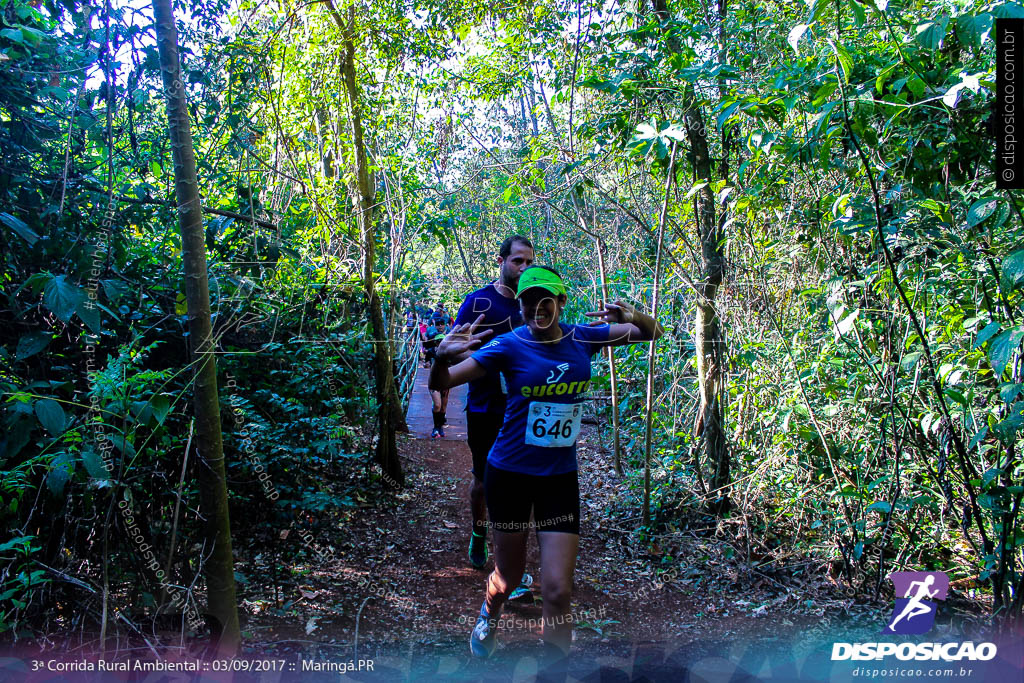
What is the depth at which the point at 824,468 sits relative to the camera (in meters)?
3.85

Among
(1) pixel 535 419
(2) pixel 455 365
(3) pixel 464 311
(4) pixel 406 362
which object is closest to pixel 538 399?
(1) pixel 535 419

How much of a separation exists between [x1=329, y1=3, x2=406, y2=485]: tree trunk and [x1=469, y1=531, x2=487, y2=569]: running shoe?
1625 mm

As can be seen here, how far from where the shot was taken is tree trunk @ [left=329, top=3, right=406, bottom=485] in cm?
545

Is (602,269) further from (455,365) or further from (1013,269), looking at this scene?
(1013,269)

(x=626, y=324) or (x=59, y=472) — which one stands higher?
(x=626, y=324)

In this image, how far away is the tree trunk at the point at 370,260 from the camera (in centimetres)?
545

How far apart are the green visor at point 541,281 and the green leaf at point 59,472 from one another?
177 cm

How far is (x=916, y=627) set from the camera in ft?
10.0

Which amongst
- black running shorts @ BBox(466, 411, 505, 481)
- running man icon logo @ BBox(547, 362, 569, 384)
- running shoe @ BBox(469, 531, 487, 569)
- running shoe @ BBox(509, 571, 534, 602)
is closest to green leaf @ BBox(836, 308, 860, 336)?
running man icon logo @ BBox(547, 362, 569, 384)

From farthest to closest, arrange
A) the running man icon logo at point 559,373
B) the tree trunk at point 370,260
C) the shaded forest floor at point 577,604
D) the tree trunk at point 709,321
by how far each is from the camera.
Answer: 1. the tree trunk at point 370,260
2. the tree trunk at point 709,321
3. the shaded forest floor at point 577,604
4. the running man icon logo at point 559,373

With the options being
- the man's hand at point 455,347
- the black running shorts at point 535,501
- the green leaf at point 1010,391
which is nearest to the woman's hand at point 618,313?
the man's hand at point 455,347

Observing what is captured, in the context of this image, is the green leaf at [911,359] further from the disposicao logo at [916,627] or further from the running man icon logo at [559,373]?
the running man icon logo at [559,373]

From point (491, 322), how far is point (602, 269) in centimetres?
126

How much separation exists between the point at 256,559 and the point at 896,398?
361 centimetres
